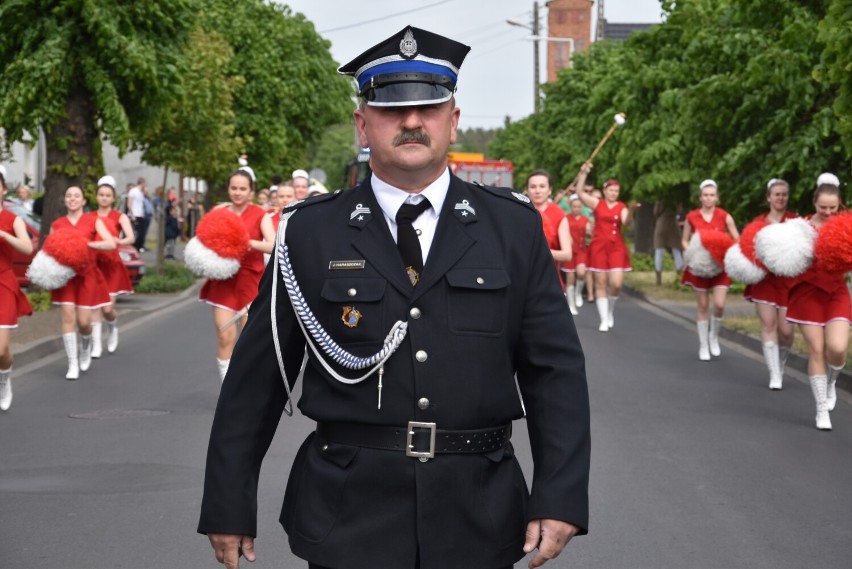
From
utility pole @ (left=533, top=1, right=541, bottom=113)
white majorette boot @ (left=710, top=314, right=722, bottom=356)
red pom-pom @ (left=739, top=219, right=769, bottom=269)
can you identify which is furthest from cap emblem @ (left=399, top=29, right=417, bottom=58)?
utility pole @ (left=533, top=1, right=541, bottom=113)

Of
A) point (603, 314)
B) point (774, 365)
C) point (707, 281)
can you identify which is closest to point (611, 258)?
point (603, 314)

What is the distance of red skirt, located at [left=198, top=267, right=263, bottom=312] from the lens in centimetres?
1184

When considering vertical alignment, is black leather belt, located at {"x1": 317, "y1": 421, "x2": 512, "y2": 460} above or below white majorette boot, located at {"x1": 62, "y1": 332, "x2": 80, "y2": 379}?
above

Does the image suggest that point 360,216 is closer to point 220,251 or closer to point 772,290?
point 220,251

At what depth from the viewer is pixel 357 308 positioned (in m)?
3.50

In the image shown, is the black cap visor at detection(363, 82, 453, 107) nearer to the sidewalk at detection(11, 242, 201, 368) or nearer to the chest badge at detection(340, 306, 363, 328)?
the chest badge at detection(340, 306, 363, 328)

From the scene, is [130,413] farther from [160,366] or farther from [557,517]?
[557,517]

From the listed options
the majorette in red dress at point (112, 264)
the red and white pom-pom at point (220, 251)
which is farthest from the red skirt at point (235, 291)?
the majorette in red dress at point (112, 264)

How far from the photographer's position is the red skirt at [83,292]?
14.1 metres

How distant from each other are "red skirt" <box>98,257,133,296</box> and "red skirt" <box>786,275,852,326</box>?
7.46 m

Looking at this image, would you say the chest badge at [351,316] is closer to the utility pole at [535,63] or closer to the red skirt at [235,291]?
the red skirt at [235,291]

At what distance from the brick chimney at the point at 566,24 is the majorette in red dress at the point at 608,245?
102820 millimetres

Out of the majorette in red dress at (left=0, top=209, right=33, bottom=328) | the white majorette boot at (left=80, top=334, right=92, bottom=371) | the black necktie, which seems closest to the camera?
the black necktie

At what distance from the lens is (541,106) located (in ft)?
199
